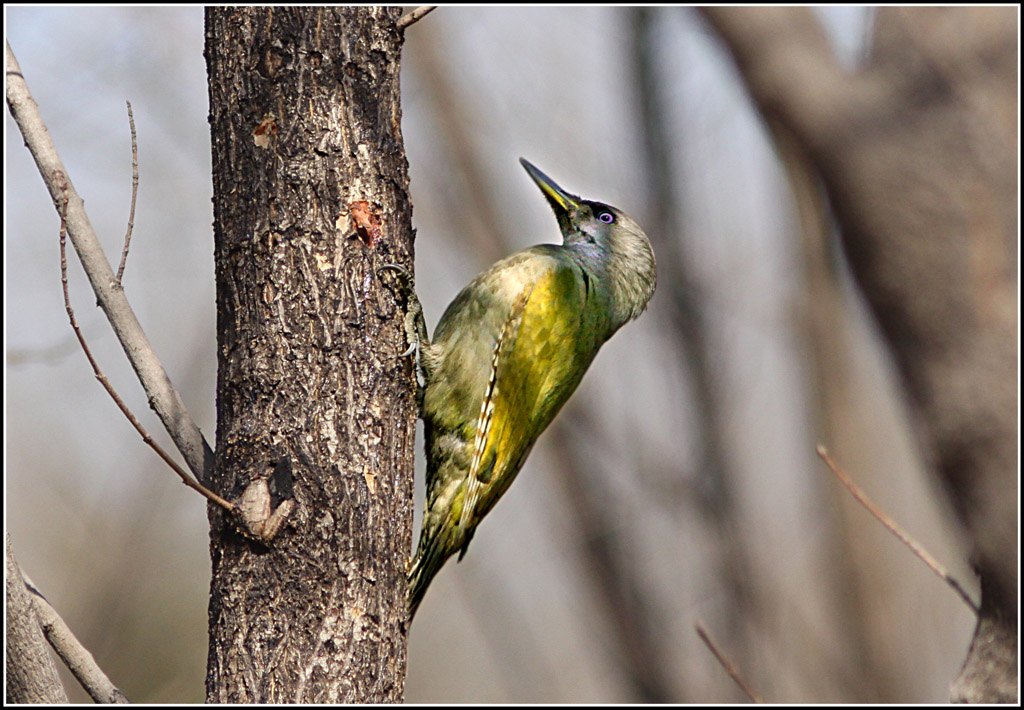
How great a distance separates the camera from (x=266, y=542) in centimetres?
192

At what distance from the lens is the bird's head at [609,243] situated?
3562 millimetres

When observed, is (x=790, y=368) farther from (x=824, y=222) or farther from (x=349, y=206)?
(x=349, y=206)

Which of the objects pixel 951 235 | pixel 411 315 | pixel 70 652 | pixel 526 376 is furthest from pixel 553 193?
pixel 70 652

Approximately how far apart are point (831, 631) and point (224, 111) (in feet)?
20.8

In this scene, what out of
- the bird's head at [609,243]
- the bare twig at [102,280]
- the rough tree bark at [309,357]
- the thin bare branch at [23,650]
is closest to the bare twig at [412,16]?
the rough tree bark at [309,357]

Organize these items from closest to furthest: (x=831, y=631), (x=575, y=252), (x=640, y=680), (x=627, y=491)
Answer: (x=575, y=252) → (x=640, y=680) → (x=627, y=491) → (x=831, y=631)

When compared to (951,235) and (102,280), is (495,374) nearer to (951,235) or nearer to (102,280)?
(102,280)

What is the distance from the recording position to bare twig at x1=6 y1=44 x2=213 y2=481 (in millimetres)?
1920

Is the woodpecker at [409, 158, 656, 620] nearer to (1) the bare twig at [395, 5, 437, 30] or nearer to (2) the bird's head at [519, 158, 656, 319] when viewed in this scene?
(2) the bird's head at [519, 158, 656, 319]

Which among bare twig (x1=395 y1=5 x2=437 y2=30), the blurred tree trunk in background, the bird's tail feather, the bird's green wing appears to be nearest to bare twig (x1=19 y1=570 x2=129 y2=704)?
the bird's tail feather

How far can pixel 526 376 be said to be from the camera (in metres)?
3.20

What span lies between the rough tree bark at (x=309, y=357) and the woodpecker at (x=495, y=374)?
74 cm

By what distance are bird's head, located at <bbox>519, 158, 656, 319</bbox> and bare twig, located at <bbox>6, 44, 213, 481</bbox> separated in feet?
6.39

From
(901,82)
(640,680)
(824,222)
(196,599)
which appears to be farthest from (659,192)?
(196,599)
